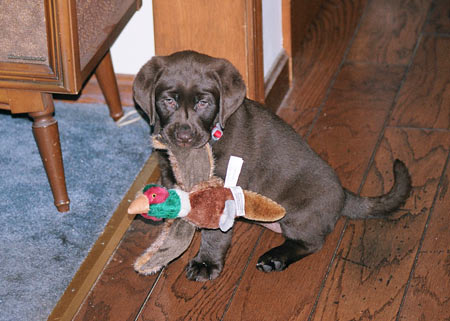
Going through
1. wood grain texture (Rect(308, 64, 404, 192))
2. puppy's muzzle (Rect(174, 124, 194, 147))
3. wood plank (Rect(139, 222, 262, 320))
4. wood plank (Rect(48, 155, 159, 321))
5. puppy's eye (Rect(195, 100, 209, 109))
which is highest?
puppy's eye (Rect(195, 100, 209, 109))

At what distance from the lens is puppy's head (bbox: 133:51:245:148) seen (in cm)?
233

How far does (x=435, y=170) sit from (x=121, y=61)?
1458 millimetres

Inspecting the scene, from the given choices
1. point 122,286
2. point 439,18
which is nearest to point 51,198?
point 122,286

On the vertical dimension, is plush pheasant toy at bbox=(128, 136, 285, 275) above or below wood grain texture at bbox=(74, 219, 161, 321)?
above

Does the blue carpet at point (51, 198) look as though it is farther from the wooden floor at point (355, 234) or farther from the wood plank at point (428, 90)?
the wood plank at point (428, 90)

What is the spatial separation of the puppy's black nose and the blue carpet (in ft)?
2.02

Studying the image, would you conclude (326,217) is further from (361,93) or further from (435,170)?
(361,93)

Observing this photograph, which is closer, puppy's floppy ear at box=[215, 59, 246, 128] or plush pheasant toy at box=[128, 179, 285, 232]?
plush pheasant toy at box=[128, 179, 285, 232]

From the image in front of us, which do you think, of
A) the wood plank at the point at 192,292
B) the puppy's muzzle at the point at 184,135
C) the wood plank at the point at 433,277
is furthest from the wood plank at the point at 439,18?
the puppy's muzzle at the point at 184,135

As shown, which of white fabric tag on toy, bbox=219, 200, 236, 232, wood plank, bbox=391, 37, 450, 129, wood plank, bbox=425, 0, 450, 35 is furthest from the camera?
wood plank, bbox=425, 0, 450, 35

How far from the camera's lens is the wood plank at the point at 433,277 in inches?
93.9

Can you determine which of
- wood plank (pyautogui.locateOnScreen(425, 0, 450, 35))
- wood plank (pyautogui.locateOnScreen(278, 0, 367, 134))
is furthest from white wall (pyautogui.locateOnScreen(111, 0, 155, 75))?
wood plank (pyautogui.locateOnScreen(425, 0, 450, 35))

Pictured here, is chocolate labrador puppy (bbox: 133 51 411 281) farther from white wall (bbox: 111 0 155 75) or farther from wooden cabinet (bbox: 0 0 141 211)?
white wall (bbox: 111 0 155 75)

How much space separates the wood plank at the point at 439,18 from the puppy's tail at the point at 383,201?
1582 millimetres
